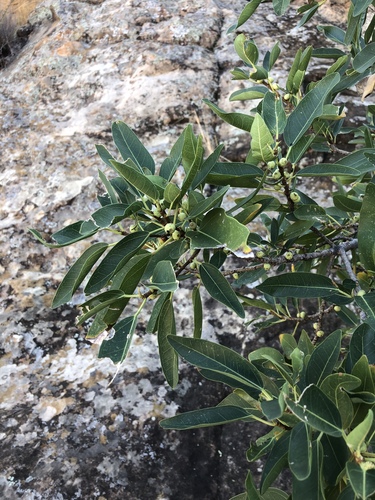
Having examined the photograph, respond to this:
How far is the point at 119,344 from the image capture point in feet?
2.24

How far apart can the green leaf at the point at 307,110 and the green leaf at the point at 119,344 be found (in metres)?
0.38

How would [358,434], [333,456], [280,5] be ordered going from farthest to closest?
1. [280,5]
2. [333,456]
3. [358,434]

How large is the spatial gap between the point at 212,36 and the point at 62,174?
40.7 inches

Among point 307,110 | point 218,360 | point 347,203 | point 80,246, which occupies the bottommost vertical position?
point 80,246

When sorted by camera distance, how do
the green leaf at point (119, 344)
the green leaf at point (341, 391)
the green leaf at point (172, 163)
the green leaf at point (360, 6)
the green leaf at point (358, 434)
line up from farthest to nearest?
the green leaf at point (360, 6) → the green leaf at point (172, 163) → the green leaf at point (119, 344) → the green leaf at point (341, 391) → the green leaf at point (358, 434)

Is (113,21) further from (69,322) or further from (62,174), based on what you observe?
(69,322)

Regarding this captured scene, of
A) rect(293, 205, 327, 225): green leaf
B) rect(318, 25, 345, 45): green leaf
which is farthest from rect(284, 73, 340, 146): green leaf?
rect(318, 25, 345, 45): green leaf

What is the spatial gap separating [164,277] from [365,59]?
62 centimetres

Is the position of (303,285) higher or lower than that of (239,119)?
lower

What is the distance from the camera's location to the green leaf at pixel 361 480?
466mm

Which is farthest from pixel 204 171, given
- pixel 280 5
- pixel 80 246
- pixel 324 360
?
pixel 80 246

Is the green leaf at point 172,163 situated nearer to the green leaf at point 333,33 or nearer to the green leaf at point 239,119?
the green leaf at point 239,119

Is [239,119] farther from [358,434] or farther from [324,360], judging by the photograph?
[358,434]

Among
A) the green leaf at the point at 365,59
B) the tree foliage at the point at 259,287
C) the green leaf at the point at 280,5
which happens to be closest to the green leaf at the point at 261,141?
the tree foliage at the point at 259,287
